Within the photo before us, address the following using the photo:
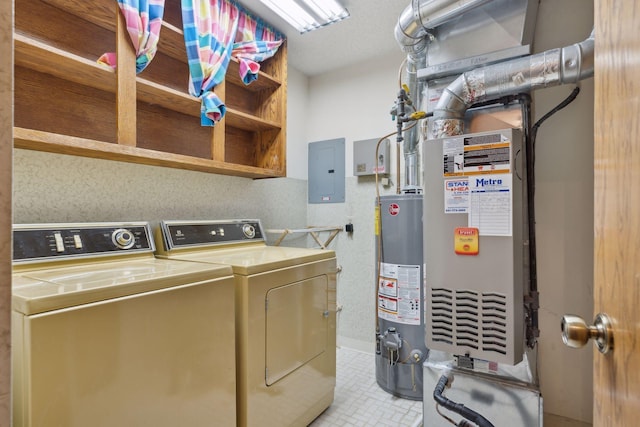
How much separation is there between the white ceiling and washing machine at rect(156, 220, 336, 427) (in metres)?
1.52

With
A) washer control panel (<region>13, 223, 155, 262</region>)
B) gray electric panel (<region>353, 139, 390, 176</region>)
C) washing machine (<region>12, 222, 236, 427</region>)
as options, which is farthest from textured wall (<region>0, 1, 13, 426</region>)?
gray electric panel (<region>353, 139, 390, 176</region>)

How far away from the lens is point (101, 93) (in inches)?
66.5

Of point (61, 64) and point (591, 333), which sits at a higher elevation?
point (61, 64)

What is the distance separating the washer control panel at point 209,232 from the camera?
1.81 meters

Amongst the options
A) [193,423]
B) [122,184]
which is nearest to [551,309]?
[193,423]

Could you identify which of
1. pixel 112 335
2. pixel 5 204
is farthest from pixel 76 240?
pixel 5 204

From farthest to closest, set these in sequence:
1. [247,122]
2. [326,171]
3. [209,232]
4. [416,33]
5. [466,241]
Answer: [326,171]
[247,122]
[209,232]
[416,33]
[466,241]

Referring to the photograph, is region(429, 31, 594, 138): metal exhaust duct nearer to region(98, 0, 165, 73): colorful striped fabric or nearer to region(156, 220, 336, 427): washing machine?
region(156, 220, 336, 427): washing machine

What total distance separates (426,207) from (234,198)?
148 centimetres

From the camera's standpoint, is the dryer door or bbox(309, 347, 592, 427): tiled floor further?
bbox(309, 347, 592, 427): tiled floor

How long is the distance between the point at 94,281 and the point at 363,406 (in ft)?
5.75

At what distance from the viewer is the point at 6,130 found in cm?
43

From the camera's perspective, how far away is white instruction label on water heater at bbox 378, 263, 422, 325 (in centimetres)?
205

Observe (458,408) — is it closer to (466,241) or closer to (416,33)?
(466,241)
